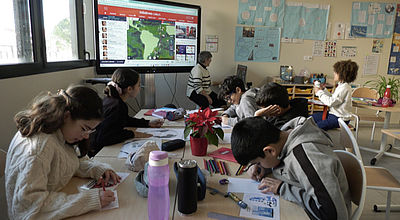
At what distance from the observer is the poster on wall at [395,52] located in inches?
196

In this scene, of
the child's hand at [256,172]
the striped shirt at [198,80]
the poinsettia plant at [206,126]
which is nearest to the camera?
the child's hand at [256,172]

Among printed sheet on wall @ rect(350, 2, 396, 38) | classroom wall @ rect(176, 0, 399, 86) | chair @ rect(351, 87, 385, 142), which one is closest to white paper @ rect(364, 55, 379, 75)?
classroom wall @ rect(176, 0, 399, 86)

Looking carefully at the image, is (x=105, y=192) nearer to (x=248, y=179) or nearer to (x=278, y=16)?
(x=248, y=179)

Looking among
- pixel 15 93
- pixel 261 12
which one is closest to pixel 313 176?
pixel 15 93

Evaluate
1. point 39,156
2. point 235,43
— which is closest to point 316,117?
point 235,43

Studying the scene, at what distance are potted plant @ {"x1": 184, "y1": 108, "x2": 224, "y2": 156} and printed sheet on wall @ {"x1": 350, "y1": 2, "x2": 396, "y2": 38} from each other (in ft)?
15.3

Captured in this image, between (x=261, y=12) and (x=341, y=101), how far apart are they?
2164 millimetres

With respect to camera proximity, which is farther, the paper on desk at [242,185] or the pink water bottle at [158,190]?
the paper on desk at [242,185]

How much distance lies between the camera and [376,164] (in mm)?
3107

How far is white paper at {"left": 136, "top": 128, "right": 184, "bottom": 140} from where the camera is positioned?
69.3 inches

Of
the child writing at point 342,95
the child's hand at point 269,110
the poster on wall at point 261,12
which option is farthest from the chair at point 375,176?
the poster on wall at point 261,12

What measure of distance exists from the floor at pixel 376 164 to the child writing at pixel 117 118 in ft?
6.01

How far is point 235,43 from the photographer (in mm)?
4590

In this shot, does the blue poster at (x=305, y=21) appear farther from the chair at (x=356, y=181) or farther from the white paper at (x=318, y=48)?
the chair at (x=356, y=181)
